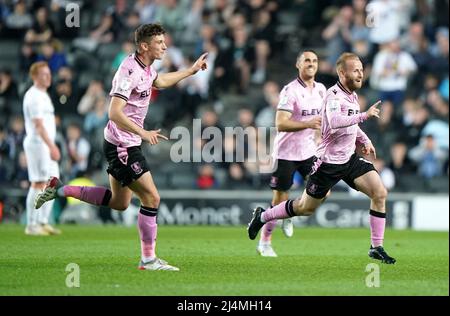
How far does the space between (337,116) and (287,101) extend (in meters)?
1.55

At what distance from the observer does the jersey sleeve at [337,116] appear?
11.1 meters

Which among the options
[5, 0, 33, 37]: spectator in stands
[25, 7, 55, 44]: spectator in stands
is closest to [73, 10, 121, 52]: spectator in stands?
[25, 7, 55, 44]: spectator in stands

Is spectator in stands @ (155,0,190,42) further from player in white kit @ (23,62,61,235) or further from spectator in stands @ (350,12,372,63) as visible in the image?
player in white kit @ (23,62,61,235)

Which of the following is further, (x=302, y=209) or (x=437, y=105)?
(x=437, y=105)

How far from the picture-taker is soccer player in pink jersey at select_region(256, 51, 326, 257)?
12.7m

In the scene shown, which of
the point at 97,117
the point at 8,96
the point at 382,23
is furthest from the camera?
the point at 8,96

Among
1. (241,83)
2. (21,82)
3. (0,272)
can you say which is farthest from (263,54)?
(0,272)

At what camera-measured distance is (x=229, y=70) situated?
22.4 meters

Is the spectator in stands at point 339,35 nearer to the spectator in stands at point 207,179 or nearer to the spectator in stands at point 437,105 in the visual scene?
the spectator in stands at point 437,105

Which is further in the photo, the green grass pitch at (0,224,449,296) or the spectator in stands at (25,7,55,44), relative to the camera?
the spectator in stands at (25,7,55,44)

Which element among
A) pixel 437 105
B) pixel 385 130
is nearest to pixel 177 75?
pixel 385 130

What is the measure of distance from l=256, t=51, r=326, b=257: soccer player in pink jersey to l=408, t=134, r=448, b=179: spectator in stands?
24.2ft
